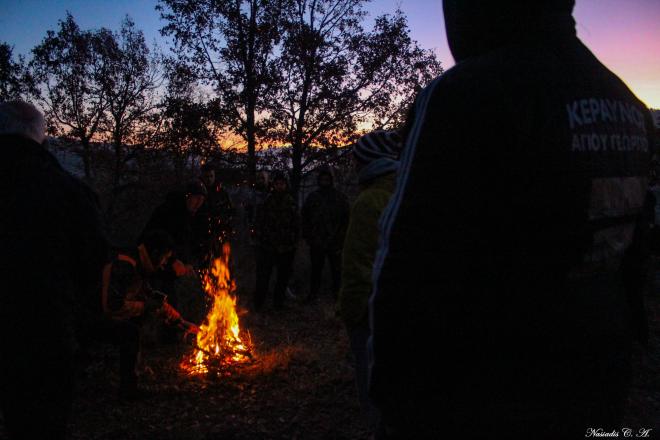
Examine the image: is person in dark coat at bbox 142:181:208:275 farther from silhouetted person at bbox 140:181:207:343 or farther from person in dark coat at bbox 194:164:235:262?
person in dark coat at bbox 194:164:235:262

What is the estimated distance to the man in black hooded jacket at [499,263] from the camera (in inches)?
35.1

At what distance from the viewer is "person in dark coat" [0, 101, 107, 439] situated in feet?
7.03

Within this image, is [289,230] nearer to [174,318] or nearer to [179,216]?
[179,216]

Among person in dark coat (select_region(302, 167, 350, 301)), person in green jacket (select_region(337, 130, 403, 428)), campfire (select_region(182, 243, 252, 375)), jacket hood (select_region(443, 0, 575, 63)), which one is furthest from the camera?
person in dark coat (select_region(302, 167, 350, 301))

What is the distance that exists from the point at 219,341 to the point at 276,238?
8.21 ft

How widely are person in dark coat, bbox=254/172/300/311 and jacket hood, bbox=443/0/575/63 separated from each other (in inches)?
262

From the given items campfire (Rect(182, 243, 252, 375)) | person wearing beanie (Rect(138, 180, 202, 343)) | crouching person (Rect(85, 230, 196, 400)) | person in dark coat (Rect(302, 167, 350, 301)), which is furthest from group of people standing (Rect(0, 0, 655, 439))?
person in dark coat (Rect(302, 167, 350, 301))

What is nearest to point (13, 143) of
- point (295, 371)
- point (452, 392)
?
point (452, 392)

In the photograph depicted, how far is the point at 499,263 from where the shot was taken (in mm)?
894

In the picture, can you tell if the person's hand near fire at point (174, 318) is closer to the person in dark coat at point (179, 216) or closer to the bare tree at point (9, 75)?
the person in dark coat at point (179, 216)

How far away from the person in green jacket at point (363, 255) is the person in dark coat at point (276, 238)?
192 inches

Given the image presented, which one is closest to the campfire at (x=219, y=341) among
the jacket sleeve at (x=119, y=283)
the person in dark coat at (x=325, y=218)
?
the jacket sleeve at (x=119, y=283)

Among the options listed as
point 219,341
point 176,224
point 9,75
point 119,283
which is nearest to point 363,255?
point 119,283

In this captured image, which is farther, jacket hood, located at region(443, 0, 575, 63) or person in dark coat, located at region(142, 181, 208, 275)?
person in dark coat, located at region(142, 181, 208, 275)
